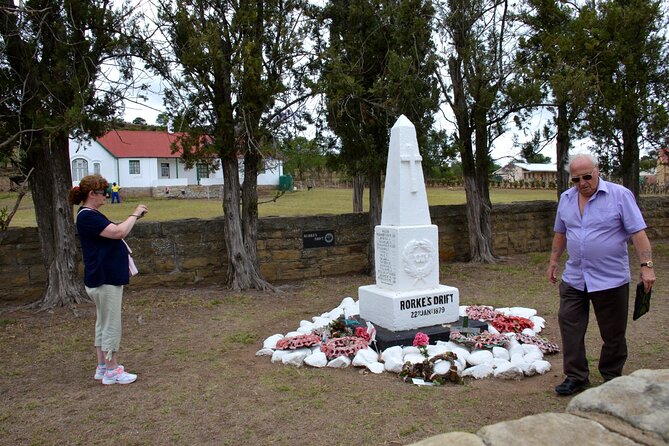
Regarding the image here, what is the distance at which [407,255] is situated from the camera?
5.83 meters

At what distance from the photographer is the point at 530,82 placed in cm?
1005

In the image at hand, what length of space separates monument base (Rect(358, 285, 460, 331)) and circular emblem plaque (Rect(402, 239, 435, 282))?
0.19 m

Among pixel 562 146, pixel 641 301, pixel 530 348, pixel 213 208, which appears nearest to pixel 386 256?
pixel 530 348

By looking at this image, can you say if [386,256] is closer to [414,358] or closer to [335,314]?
[335,314]

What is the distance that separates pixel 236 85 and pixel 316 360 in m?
4.74

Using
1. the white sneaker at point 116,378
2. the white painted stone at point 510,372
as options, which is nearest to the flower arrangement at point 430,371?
the white painted stone at point 510,372

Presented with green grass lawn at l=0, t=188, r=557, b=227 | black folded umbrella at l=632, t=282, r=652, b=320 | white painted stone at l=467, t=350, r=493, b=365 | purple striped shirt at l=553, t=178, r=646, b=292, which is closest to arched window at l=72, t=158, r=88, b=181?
green grass lawn at l=0, t=188, r=557, b=227

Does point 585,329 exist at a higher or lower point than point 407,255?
lower

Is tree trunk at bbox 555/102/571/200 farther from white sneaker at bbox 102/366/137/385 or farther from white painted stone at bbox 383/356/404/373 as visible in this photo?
white sneaker at bbox 102/366/137/385

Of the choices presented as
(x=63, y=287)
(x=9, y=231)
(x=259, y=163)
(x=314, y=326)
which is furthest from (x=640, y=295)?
(x=9, y=231)

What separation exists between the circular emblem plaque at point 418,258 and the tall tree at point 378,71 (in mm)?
3285

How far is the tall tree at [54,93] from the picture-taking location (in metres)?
7.11

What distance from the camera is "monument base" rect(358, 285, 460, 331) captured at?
222 inches

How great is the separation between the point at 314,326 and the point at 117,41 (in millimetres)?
4679
